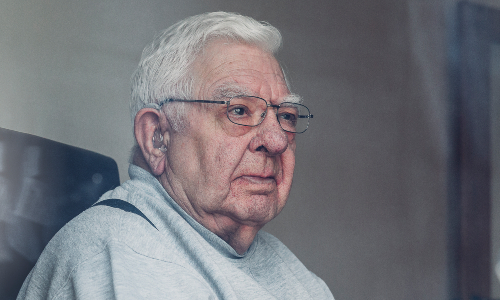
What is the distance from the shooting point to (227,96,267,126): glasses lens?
98 cm

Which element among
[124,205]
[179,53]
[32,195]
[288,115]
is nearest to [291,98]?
[288,115]

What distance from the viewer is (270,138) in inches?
39.1

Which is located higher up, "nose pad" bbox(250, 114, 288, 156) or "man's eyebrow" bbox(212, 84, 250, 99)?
"man's eyebrow" bbox(212, 84, 250, 99)

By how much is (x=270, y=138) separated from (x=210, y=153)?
14cm

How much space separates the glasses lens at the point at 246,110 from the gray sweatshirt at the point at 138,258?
0.22 meters

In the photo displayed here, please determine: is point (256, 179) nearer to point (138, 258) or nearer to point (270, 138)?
point (270, 138)

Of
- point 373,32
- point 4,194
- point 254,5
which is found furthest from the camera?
point 373,32

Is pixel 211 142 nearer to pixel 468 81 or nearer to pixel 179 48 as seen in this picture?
pixel 179 48

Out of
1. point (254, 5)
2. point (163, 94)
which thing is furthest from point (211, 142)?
point (254, 5)

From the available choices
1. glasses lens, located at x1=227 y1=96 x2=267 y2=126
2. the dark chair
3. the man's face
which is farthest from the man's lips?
the dark chair

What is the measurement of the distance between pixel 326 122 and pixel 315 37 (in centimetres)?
28

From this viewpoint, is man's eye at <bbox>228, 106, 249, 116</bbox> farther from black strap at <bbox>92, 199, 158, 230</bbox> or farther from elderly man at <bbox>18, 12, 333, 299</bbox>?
black strap at <bbox>92, 199, 158, 230</bbox>

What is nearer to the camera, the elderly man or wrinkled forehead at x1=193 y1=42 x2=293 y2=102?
the elderly man

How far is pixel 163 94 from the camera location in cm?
99
